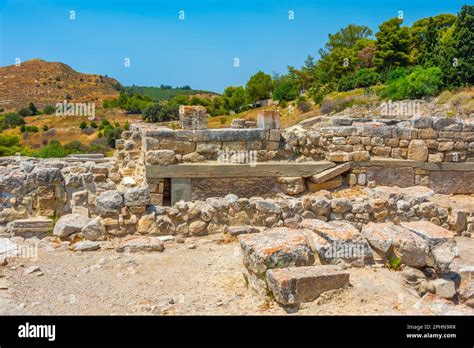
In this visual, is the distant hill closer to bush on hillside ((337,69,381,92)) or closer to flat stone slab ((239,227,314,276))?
bush on hillside ((337,69,381,92))

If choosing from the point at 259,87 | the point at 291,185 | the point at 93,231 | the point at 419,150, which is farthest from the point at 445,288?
the point at 259,87

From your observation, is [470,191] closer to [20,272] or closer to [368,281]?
[368,281]

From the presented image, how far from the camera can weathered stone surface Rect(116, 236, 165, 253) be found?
5.38 meters

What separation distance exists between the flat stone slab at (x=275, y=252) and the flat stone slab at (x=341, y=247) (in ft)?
0.68

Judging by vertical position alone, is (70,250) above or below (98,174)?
below

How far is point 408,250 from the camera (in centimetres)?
482

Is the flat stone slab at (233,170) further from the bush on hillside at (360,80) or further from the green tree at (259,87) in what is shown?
the green tree at (259,87)

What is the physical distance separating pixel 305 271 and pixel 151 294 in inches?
57.6

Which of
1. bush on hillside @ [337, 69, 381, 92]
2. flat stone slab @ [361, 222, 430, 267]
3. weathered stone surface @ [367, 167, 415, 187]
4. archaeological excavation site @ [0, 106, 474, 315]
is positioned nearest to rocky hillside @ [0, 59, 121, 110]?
bush on hillside @ [337, 69, 381, 92]

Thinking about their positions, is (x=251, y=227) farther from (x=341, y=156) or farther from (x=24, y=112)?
(x=24, y=112)

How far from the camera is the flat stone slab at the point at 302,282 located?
148 inches

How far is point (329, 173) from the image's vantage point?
29.6ft

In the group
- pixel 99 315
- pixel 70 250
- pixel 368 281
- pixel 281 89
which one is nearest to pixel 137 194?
pixel 70 250
